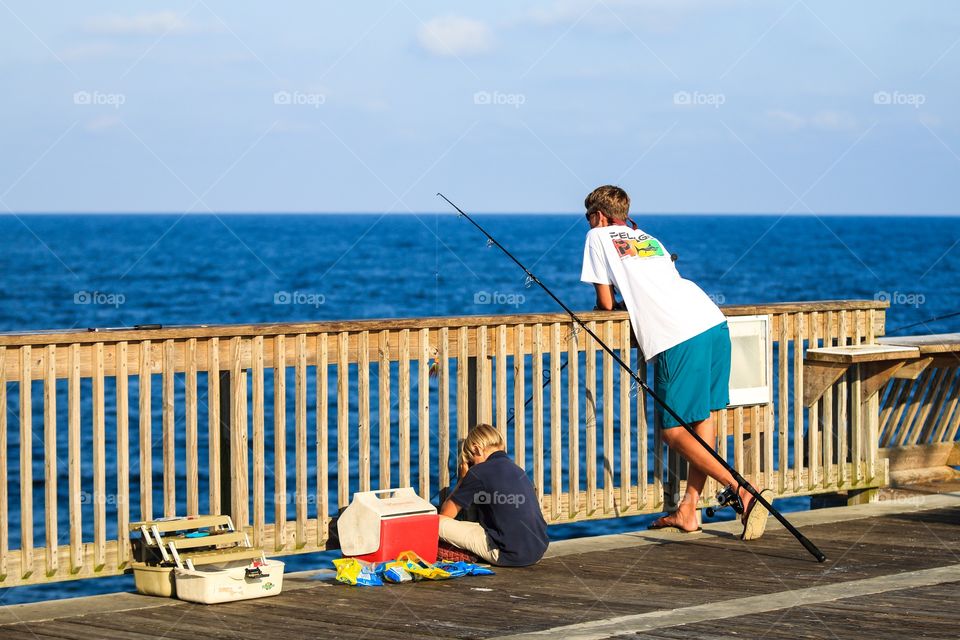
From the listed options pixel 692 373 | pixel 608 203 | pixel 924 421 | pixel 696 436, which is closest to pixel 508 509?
pixel 696 436

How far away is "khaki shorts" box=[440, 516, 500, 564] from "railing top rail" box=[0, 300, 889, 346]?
2.85ft

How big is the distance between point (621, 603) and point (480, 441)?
1.10 metres

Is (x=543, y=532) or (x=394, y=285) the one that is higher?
(x=394, y=285)

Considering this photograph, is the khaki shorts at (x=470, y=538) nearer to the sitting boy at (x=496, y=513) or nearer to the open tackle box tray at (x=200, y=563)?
the sitting boy at (x=496, y=513)

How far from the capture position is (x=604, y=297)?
6.60 metres

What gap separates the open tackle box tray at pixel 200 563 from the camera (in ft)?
17.1

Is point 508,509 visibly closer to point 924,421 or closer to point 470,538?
point 470,538

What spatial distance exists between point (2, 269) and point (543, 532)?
2474 inches

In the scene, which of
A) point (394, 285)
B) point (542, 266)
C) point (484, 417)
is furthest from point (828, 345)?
point (542, 266)

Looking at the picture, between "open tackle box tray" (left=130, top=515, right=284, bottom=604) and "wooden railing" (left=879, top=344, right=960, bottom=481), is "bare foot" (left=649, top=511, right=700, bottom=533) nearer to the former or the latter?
"wooden railing" (left=879, top=344, right=960, bottom=481)

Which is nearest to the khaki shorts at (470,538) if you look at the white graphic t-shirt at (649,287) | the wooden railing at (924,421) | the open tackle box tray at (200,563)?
the open tackle box tray at (200,563)

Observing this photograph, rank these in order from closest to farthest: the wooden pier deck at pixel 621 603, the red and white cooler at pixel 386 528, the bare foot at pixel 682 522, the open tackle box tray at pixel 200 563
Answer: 1. the wooden pier deck at pixel 621 603
2. the open tackle box tray at pixel 200 563
3. the red and white cooler at pixel 386 528
4. the bare foot at pixel 682 522

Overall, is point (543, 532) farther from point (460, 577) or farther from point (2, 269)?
point (2, 269)

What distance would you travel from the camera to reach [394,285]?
58.1m
